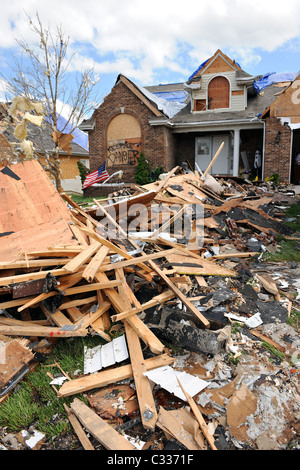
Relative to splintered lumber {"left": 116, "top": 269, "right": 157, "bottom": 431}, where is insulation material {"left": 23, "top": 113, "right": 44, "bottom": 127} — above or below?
above

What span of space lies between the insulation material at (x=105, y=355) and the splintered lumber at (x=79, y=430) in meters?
0.46

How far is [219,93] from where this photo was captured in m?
17.1

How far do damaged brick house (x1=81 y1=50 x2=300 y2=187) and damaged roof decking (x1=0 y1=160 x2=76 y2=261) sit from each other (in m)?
12.6

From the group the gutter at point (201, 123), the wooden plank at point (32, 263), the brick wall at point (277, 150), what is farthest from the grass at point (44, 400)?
the gutter at point (201, 123)

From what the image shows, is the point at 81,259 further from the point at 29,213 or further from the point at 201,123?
the point at 201,123

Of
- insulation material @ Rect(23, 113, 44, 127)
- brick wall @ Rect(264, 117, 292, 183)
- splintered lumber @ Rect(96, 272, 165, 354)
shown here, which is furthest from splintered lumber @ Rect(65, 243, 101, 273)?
brick wall @ Rect(264, 117, 292, 183)

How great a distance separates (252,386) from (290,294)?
2.10 metres

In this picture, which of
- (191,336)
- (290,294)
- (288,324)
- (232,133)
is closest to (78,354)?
(191,336)

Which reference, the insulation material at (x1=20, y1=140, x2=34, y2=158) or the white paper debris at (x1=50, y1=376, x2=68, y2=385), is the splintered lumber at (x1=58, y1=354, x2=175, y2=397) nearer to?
the white paper debris at (x1=50, y1=376, x2=68, y2=385)

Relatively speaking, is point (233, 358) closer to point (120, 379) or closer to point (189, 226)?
point (120, 379)

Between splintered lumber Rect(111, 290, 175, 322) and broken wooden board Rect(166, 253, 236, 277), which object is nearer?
splintered lumber Rect(111, 290, 175, 322)

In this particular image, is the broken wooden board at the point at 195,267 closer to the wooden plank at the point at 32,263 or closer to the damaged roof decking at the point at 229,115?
the wooden plank at the point at 32,263

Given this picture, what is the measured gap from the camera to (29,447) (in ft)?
8.15

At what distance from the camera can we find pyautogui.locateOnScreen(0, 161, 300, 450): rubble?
2.49 metres
